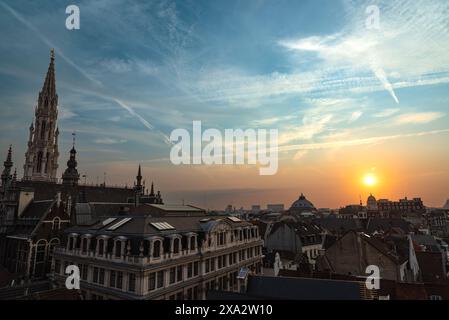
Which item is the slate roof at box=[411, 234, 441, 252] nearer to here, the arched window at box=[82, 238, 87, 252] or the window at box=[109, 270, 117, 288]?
the window at box=[109, 270, 117, 288]

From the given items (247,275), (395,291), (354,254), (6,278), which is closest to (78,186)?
(6,278)

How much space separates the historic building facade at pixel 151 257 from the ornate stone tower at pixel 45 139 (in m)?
66.3

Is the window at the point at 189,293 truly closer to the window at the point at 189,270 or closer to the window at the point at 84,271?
the window at the point at 189,270

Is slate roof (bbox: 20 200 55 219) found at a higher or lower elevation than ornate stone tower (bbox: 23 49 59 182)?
lower

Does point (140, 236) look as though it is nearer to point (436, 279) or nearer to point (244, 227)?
point (244, 227)

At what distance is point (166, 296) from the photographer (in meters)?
32.0

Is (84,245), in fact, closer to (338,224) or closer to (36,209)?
(36,209)

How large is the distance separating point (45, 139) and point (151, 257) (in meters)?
85.9

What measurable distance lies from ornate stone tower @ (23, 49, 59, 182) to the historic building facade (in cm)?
6634

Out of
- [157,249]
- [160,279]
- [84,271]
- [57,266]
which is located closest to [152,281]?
[160,279]

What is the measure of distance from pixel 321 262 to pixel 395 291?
1230cm

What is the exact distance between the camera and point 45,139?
98.0m

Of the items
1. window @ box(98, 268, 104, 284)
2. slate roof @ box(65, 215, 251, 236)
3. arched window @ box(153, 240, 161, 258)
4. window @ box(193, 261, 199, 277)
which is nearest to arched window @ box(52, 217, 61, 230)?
slate roof @ box(65, 215, 251, 236)

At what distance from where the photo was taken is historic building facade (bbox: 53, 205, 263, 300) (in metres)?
30.5
